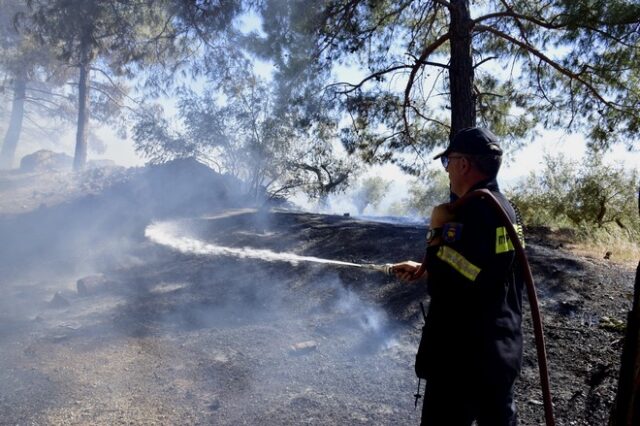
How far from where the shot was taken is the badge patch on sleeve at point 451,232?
5.94 ft

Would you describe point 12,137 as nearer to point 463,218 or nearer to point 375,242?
point 375,242

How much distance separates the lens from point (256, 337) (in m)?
4.45

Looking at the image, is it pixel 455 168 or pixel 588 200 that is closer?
pixel 455 168

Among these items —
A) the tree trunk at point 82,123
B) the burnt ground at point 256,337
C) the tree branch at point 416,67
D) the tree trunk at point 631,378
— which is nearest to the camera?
the tree trunk at point 631,378

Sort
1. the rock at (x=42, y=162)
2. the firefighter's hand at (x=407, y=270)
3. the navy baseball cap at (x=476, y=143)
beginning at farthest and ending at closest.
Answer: the rock at (x=42, y=162)
the firefighter's hand at (x=407, y=270)
the navy baseball cap at (x=476, y=143)

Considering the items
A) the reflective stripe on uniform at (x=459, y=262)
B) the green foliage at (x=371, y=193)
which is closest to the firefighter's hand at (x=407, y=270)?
the reflective stripe on uniform at (x=459, y=262)

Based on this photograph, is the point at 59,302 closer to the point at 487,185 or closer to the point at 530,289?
the point at 487,185

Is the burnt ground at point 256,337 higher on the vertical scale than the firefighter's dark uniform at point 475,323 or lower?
lower

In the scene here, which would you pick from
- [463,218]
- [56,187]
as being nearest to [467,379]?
[463,218]

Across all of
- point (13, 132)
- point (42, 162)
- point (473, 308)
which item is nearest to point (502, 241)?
point (473, 308)

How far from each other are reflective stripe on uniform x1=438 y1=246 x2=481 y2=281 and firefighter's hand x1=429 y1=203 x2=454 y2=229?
6.2 inches

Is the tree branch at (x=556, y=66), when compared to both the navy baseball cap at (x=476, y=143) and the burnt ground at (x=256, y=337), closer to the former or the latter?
the burnt ground at (x=256, y=337)

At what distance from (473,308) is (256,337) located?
10.3 ft

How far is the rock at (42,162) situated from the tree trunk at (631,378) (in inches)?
734
